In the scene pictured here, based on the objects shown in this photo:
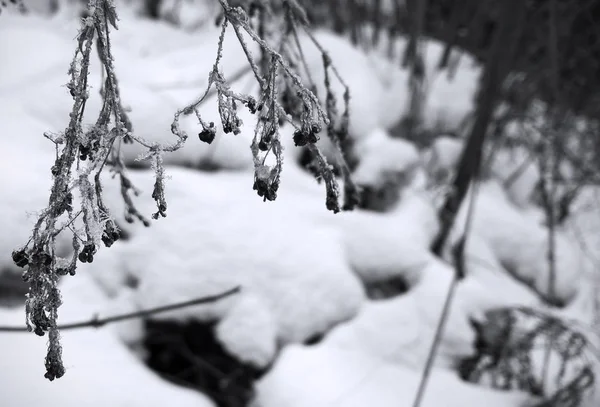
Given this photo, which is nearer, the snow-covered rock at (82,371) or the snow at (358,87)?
the snow-covered rock at (82,371)

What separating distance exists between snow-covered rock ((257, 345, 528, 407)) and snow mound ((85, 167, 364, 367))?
0.10m

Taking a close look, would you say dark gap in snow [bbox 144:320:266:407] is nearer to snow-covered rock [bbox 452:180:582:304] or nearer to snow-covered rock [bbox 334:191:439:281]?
snow-covered rock [bbox 334:191:439:281]

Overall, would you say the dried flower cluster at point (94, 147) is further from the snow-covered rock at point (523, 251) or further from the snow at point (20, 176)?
the snow-covered rock at point (523, 251)

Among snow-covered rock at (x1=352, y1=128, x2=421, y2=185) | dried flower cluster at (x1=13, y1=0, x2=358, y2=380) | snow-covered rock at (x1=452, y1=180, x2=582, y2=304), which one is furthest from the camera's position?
snow-covered rock at (x1=452, y1=180, x2=582, y2=304)

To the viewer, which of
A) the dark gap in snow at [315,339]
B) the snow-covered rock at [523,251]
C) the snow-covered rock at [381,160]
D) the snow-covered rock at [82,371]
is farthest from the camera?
the snow-covered rock at [523,251]

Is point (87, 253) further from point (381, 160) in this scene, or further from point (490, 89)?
point (381, 160)

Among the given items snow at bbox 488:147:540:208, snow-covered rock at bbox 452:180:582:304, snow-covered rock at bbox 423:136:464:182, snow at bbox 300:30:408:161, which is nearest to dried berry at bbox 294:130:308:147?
snow at bbox 300:30:408:161

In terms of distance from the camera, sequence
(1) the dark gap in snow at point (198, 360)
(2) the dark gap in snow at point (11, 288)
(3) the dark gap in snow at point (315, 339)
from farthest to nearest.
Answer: (3) the dark gap in snow at point (315, 339), (1) the dark gap in snow at point (198, 360), (2) the dark gap in snow at point (11, 288)

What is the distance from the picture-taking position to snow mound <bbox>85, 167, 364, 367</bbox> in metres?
1.58

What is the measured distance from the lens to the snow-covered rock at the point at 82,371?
1182mm

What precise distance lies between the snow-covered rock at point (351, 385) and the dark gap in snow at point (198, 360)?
79 mm

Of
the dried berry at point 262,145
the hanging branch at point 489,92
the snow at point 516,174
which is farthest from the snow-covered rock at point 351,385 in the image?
the snow at point 516,174

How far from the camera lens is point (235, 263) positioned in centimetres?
166

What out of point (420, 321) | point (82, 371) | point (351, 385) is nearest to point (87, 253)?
point (82, 371)
